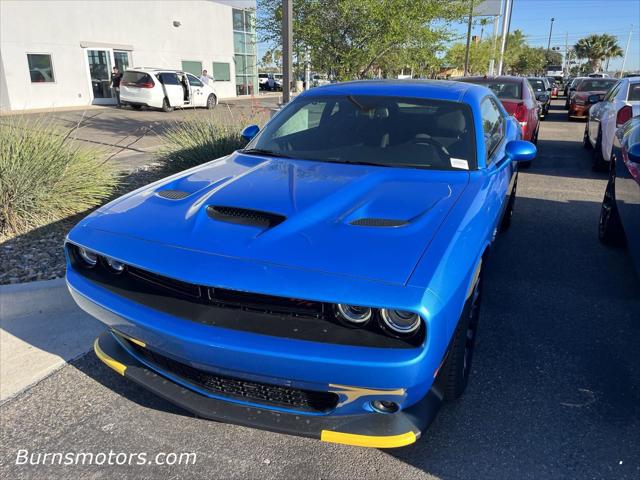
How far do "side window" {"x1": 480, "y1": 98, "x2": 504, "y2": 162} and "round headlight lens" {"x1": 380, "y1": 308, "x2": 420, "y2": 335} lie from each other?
1834 mm

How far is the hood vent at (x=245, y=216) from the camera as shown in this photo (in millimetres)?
2283

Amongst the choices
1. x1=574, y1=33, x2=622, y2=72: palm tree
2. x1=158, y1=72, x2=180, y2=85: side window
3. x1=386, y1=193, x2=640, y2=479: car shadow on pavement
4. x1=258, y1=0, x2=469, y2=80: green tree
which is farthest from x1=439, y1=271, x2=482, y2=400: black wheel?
x1=574, y1=33, x2=622, y2=72: palm tree

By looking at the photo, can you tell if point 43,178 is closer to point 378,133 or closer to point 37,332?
point 37,332

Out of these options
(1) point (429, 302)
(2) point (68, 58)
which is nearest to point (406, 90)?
(1) point (429, 302)

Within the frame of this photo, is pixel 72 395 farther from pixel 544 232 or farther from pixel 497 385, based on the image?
pixel 544 232

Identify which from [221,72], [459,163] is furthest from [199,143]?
[221,72]

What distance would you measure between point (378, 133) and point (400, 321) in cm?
190

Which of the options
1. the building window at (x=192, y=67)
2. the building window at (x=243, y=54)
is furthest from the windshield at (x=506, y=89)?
the building window at (x=243, y=54)

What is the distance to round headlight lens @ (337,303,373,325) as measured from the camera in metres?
1.92

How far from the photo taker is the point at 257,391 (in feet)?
7.00

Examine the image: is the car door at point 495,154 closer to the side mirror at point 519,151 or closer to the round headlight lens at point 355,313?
the side mirror at point 519,151

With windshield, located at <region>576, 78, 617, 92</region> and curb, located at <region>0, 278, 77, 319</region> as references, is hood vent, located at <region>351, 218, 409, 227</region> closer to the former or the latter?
curb, located at <region>0, 278, 77, 319</region>

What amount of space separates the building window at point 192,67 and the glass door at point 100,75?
498 centimetres

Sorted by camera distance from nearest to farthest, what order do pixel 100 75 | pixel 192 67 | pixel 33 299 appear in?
pixel 33 299
pixel 100 75
pixel 192 67
